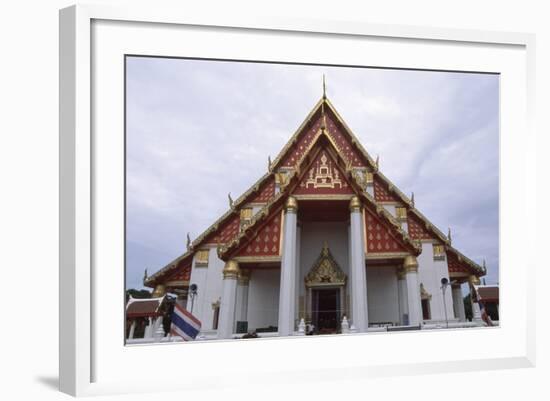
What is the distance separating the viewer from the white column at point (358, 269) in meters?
6.82

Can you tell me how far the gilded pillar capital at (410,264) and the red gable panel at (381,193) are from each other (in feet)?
3.29

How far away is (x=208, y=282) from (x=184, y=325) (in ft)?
2.79

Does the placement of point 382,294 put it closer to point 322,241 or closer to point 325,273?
point 325,273

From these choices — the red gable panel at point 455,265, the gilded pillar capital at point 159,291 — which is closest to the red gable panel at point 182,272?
the gilded pillar capital at point 159,291

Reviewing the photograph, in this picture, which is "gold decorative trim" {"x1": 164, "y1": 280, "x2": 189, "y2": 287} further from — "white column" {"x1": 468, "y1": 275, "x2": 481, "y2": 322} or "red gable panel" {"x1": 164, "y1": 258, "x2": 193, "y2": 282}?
"white column" {"x1": 468, "y1": 275, "x2": 481, "y2": 322}

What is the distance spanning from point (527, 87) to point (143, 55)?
4518mm

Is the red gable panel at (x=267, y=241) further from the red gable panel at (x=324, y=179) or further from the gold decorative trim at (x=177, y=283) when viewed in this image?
the gold decorative trim at (x=177, y=283)

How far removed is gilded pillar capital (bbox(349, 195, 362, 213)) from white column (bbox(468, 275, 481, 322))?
169 cm

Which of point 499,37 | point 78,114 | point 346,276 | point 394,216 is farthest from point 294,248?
point 499,37

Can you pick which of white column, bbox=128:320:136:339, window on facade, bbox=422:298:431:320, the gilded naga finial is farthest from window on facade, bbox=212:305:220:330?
window on facade, bbox=422:298:431:320

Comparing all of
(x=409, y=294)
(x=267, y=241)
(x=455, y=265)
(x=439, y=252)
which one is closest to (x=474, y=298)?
(x=455, y=265)

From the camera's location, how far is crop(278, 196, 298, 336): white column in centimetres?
663

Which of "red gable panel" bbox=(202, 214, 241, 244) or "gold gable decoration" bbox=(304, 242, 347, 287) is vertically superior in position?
"red gable panel" bbox=(202, 214, 241, 244)

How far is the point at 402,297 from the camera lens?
7.24 meters
